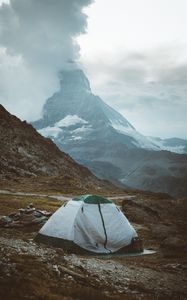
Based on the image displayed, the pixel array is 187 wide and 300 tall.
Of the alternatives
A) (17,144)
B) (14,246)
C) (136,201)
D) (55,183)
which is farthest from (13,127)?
(14,246)

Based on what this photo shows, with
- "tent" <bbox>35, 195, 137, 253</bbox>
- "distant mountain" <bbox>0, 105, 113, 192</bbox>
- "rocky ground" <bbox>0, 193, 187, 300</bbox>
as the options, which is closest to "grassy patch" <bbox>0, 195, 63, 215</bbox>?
"tent" <bbox>35, 195, 137, 253</bbox>

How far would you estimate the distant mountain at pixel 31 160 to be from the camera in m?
114

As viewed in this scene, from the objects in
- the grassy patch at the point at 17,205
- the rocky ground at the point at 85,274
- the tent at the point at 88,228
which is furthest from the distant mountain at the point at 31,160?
the rocky ground at the point at 85,274

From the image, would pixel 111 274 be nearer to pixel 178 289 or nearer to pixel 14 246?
pixel 178 289

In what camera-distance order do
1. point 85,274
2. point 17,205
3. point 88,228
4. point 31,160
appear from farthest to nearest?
point 31,160 < point 17,205 < point 88,228 < point 85,274

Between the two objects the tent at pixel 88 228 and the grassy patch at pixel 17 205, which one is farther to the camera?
the grassy patch at pixel 17 205

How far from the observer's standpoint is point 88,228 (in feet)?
86.1

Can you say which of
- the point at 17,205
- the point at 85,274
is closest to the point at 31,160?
the point at 17,205

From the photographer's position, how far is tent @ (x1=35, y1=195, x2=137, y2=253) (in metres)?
25.7

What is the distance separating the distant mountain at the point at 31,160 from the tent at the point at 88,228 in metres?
75.9

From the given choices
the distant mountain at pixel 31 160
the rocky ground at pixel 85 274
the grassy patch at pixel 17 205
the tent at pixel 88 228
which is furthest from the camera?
the distant mountain at pixel 31 160

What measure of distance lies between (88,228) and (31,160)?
102m

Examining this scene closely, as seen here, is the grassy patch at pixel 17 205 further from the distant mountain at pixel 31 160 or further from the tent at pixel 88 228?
the distant mountain at pixel 31 160

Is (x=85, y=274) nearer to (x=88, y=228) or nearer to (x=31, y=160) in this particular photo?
(x=88, y=228)
